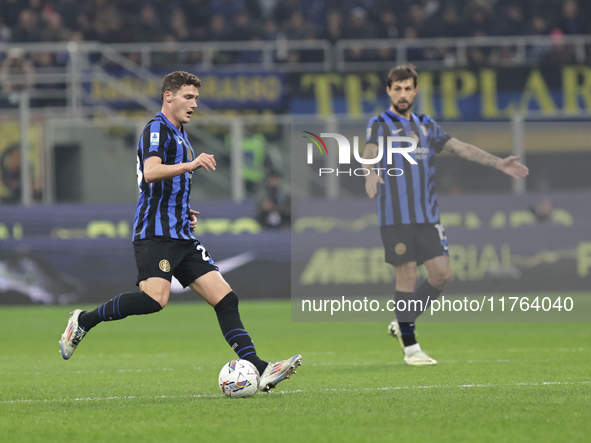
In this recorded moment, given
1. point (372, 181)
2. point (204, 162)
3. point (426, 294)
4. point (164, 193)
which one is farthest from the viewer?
point (426, 294)

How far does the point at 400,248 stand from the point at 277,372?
7.25ft

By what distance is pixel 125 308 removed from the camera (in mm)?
5176

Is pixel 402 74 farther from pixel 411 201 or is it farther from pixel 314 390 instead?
pixel 314 390

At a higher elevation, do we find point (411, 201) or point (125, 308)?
point (411, 201)

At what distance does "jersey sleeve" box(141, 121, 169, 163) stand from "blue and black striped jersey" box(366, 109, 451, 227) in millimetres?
2223

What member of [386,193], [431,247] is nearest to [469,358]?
[431,247]

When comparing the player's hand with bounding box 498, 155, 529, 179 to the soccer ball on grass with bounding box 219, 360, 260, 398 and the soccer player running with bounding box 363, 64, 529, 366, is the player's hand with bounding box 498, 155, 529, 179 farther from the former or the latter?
the soccer ball on grass with bounding box 219, 360, 260, 398

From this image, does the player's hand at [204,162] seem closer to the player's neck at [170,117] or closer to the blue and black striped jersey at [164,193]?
the blue and black striped jersey at [164,193]

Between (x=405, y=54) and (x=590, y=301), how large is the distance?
6.28 m

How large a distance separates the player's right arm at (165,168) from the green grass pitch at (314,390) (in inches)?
48.0

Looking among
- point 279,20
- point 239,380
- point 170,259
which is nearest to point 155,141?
point 170,259

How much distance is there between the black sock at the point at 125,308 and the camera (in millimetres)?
5129

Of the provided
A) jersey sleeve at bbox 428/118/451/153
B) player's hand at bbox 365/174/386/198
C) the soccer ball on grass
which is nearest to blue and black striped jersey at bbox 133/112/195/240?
the soccer ball on grass

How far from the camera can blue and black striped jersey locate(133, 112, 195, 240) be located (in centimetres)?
513
